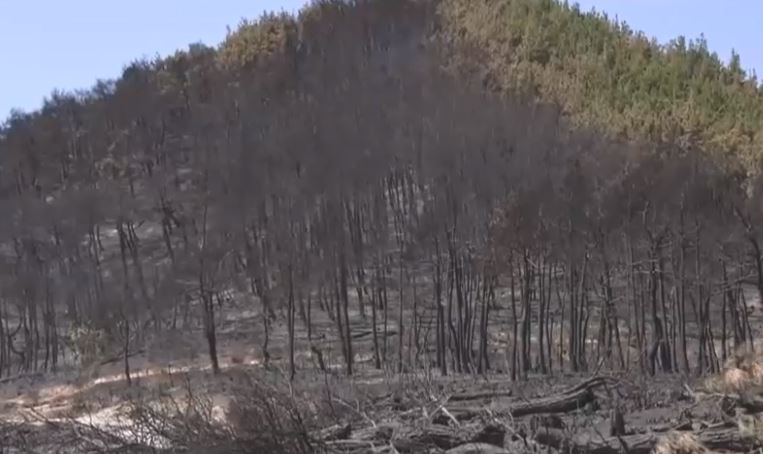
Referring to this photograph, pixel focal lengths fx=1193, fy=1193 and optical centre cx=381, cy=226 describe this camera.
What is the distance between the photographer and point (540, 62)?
85875mm

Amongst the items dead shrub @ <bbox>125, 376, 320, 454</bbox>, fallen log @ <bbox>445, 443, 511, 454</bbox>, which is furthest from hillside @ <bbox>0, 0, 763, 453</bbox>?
fallen log @ <bbox>445, 443, 511, 454</bbox>

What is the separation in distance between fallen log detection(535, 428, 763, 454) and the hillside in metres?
0.04

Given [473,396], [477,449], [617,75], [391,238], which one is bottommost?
[477,449]

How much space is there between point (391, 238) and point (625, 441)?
57.1 meters

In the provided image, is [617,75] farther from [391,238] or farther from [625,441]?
[625,441]

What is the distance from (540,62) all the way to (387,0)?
26085 mm

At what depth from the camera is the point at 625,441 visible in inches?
449

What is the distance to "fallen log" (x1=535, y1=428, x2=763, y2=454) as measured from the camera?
1060 centimetres

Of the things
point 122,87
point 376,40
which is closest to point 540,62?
point 376,40

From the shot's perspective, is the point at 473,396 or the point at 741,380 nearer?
the point at 741,380

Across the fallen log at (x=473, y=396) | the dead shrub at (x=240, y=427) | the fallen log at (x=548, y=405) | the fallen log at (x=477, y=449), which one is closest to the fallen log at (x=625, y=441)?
the fallen log at (x=477, y=449)

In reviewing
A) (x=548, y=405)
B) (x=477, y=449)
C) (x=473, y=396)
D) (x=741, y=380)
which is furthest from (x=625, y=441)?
(x=473, y=396)

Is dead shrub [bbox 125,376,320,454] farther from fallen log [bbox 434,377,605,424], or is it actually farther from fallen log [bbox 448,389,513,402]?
fallen log [bbox 448,389,513,402]

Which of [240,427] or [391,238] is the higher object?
[391,238]
